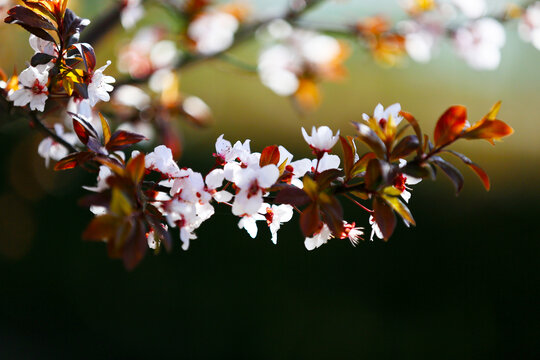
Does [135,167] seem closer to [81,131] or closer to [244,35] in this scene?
[81,131]

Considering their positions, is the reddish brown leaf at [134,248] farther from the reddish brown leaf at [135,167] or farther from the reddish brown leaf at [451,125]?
the reddish brown leaf at [451,125]

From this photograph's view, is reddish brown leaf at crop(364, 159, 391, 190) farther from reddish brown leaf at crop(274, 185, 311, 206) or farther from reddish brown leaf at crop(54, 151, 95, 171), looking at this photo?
reddish brown leaf at crop(54, 151, 95, 171)

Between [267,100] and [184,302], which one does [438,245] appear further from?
[267,100]

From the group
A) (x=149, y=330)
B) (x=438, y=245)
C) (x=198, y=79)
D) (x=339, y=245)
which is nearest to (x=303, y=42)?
(x=339, y=245)

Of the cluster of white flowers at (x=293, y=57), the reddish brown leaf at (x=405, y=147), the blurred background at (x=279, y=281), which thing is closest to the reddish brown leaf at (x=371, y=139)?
the reddish brown leaf at (x=405, y=147)

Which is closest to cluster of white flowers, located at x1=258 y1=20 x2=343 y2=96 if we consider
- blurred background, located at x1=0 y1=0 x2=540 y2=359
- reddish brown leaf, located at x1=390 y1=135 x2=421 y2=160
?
blurred background, located at x1=0 y1=0 x2=540 y2=359
